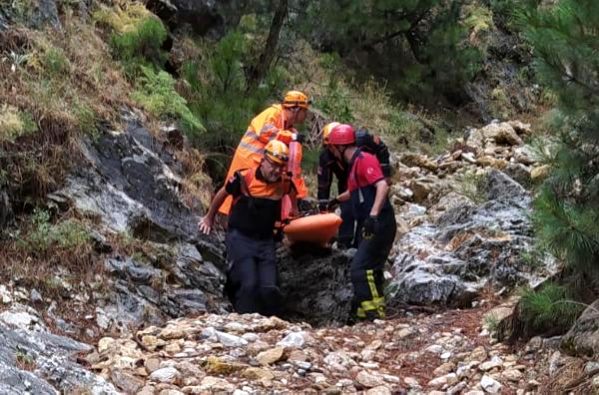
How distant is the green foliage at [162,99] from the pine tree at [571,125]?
4.69 m

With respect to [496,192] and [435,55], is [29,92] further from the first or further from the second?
[435,55]

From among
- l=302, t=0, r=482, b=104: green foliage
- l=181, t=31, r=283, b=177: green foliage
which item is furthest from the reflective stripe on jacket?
l=302, t=0, r=482, b=104: green foliage

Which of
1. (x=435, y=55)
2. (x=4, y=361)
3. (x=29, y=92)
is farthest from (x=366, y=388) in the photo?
(x=435, y=55)

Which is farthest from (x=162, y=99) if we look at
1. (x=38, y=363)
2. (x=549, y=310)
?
(x=549, y=310)

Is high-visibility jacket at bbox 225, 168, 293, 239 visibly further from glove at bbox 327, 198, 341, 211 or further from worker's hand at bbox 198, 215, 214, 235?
glove at bbox 327, 198, 341, 211

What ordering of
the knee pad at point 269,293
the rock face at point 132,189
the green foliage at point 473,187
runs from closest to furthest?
1. the rock face at point 132,189
2. the knee pad at point 269,293
3. the green foliage at point 473,187

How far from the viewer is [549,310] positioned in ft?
16.9

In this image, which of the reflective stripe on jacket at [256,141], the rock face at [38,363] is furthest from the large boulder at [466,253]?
the rock face at [38,363]

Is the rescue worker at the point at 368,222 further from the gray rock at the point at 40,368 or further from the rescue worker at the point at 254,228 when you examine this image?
the gray rock at the point at 40,368

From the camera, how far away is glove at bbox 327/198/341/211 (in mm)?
8242

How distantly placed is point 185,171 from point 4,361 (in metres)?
4.48

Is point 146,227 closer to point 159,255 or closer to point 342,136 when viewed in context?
point 159,255

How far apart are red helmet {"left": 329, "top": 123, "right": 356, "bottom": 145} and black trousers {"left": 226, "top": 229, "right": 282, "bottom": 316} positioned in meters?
1.13

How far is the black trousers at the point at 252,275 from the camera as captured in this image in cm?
724
